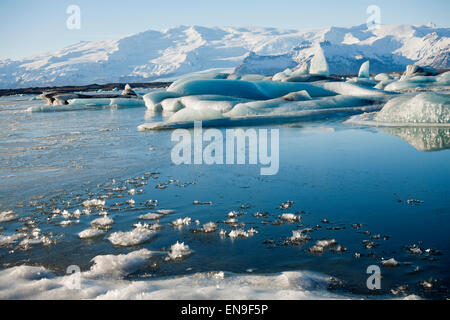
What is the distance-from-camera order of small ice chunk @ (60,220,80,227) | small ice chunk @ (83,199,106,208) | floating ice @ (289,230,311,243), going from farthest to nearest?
small ice chunk @ (83,199,106,208) < small ice chunk @ (60,220,80,227) < floating ice @ (289,230,311,243)

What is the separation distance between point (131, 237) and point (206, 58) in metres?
160

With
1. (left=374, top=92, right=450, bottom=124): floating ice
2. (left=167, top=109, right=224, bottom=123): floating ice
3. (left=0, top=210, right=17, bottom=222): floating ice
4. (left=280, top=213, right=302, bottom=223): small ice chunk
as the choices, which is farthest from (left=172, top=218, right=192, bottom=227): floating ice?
(left=167, top=109, right=224, bottom=123): floating ice

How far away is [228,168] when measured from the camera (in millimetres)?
4473

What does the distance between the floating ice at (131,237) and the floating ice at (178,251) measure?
0.28m

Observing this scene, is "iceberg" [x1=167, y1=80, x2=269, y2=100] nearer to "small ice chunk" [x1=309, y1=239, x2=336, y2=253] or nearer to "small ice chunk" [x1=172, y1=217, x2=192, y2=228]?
"small ice chunk" [x1=172, y1=217, x2=192, y2=228]

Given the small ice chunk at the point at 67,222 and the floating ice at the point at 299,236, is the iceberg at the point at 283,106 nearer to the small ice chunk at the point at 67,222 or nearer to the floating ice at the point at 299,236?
the small ice chunk at the point at 67,222

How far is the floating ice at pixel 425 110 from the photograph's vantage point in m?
7.28

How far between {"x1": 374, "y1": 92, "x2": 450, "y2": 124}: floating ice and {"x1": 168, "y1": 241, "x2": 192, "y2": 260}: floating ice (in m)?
6.60

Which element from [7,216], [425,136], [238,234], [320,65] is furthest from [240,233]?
[320,65]

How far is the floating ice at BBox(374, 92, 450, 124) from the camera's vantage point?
7277mm

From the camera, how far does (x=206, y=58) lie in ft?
514
